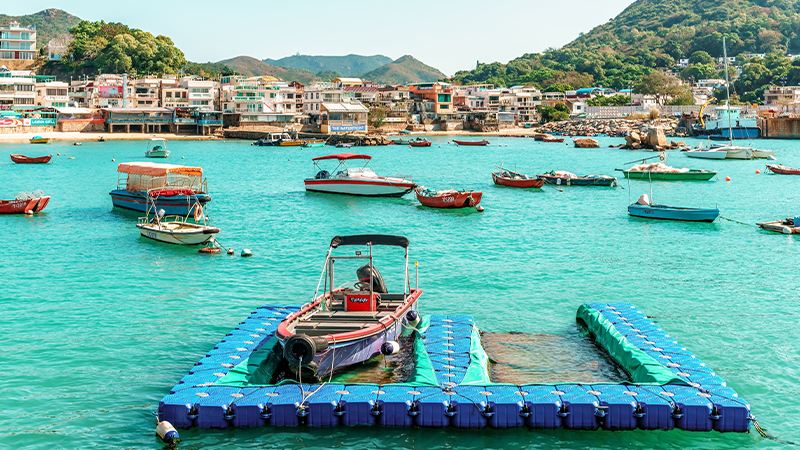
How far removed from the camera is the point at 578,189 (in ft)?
191

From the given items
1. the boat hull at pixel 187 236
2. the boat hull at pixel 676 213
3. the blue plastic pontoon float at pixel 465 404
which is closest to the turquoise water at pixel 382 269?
the blue plastic pontoon float at pixel 465 404

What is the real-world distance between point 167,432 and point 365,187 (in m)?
39.0

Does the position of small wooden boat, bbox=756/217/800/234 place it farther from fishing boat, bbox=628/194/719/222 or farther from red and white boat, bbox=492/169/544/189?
red and white boat, bbox=492/169/544/189

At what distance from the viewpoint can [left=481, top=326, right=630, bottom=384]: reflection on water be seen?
1619 cm

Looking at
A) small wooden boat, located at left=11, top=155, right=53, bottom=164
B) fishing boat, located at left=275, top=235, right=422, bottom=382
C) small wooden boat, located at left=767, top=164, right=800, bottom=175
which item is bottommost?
fishing boat, located at left=275, top=235, right=422, bottom=382

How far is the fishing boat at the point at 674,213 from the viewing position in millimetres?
39062

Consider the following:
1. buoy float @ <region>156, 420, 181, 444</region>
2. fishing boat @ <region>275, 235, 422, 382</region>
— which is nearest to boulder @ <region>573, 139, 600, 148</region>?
fishing boat @ <region>275, 235, 422, 382</region>

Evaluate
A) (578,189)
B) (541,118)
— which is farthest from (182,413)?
(541,118)

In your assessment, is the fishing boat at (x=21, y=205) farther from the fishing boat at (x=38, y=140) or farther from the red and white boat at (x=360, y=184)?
the fishing boat at (x=38, y=140)

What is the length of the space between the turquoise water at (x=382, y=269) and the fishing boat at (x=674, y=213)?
2.37 feet

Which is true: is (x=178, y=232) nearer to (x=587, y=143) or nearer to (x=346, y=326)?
(x=346, y=326)

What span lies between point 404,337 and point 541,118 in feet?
535

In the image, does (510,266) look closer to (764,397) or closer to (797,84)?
(764,397)

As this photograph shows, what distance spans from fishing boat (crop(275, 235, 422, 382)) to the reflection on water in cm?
246
